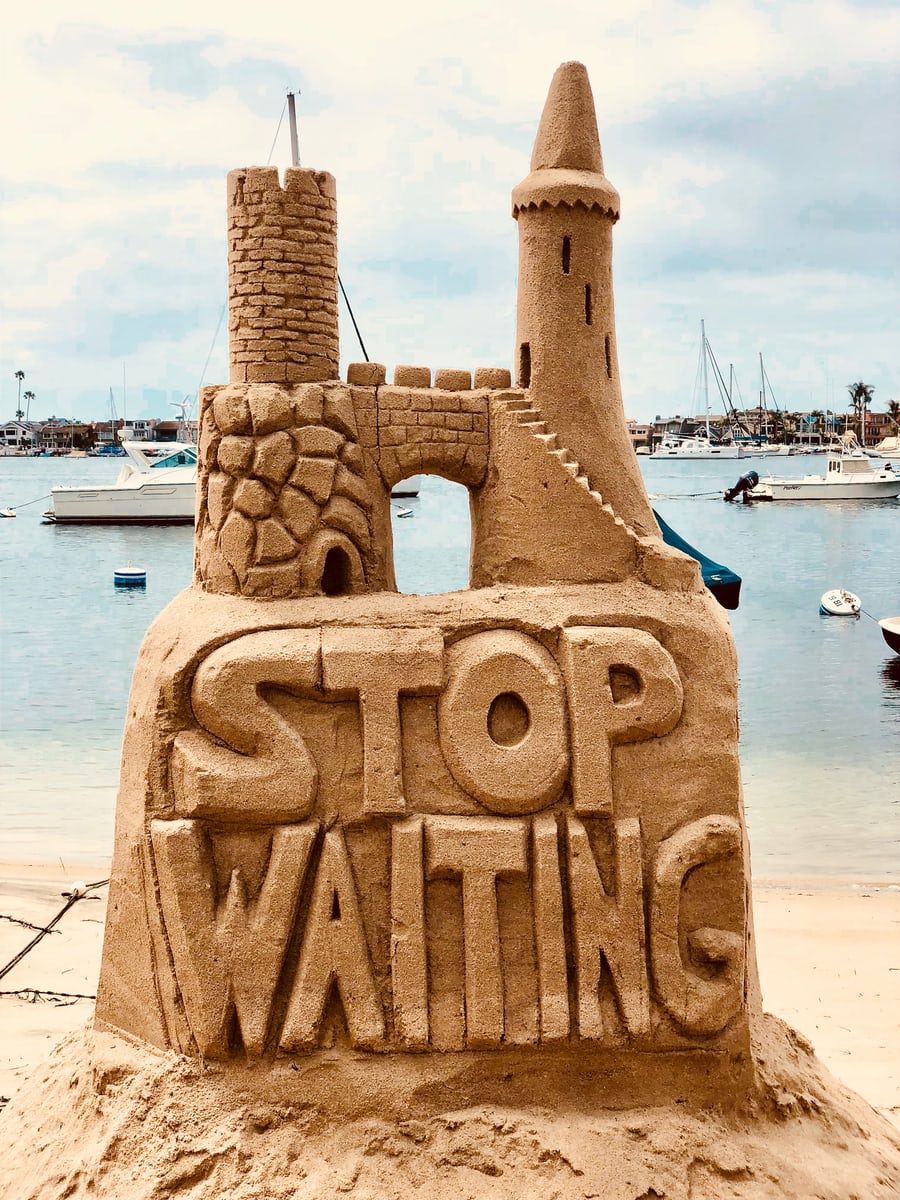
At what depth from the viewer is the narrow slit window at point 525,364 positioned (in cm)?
697

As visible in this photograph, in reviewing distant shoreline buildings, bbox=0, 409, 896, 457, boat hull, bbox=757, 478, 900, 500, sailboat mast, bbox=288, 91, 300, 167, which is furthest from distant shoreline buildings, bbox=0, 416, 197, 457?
sailboat mast, bbox=288, 91, 300, 167

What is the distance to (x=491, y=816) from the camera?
6191 mm

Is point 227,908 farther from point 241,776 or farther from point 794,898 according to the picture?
point 794,898

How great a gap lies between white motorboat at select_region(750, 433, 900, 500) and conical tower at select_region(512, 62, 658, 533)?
32452 mm

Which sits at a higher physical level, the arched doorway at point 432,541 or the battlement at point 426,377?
the battlement at point 426,377

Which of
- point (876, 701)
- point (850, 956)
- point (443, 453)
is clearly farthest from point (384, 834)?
point (876, 701)

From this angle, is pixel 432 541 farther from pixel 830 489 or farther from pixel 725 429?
pixel 725 429

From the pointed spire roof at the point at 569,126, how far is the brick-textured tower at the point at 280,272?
1.23m

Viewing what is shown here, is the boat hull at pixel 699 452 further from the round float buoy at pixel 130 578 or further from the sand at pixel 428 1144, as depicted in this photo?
the sand at pixel 428 1144

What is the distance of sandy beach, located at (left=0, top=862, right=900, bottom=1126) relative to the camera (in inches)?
360

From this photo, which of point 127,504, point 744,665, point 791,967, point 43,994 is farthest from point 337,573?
point 127,504

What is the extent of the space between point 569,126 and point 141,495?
24549 mm

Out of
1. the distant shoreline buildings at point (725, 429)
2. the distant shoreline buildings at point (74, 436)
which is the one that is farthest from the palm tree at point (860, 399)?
the distant shoreline buildings at point (74, 436)

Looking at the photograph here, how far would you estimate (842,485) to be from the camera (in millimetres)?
38188
